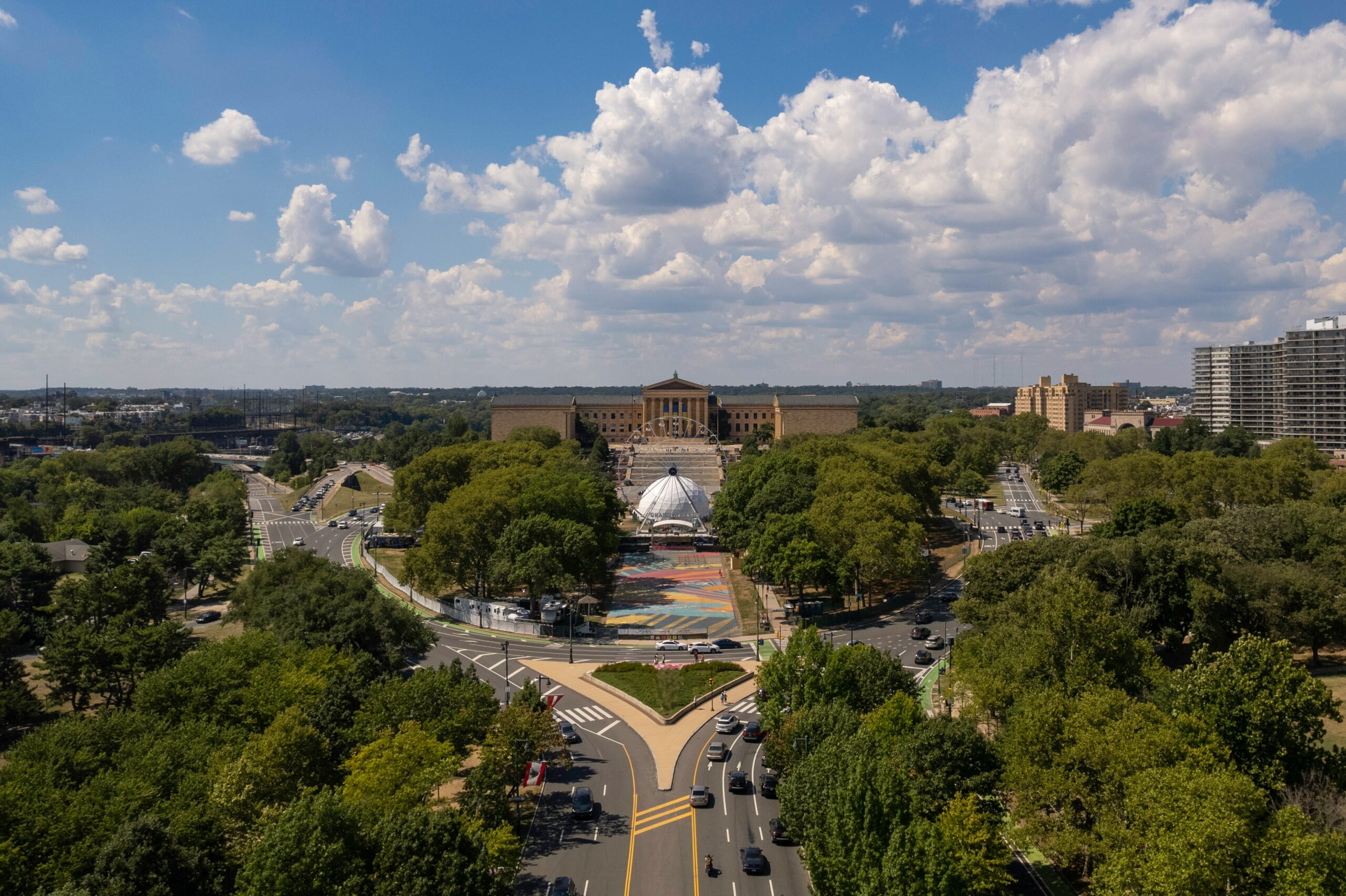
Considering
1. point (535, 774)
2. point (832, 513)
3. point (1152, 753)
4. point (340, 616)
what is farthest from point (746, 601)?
point (1152, 753)

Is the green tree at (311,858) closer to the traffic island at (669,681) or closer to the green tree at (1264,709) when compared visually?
the traffic island at (669,681)

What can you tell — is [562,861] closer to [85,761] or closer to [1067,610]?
[85,761]

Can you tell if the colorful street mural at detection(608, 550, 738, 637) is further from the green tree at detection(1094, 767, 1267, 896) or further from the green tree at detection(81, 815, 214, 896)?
the green tree at detection(81, 815, 214, 896)

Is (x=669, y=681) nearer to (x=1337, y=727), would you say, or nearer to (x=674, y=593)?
(x=674, y=593)

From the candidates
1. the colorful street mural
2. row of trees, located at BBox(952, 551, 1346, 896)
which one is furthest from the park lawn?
the colorful street mural

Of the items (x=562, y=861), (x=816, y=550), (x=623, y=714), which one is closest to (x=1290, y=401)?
(x=816, y=550)

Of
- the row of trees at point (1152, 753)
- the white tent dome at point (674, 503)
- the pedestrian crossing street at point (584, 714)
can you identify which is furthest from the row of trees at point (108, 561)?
the row of trees at point (1152, 753)
